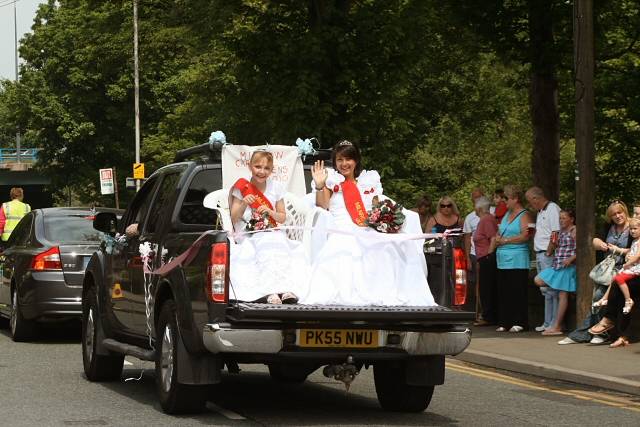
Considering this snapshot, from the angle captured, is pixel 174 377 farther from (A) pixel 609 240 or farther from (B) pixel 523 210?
(B) pixel 523 210

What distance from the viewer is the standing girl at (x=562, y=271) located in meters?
17.2

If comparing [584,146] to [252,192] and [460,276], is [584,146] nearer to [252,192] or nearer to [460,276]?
[460,276]

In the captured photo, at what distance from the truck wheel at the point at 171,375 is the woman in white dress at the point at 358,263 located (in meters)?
1.00

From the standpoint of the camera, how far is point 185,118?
144ft

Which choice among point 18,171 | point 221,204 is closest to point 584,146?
point 221,204

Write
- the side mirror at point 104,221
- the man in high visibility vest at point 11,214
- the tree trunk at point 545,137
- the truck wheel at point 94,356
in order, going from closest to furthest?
the side mirror at point 104,221 < the truck wheel at point 94,356 < the man in high visibility vest at point 11,214 < the tree trunk at point 545,137

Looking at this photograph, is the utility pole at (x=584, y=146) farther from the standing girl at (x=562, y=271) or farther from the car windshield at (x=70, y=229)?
the car windshield at (x=70, y=229)

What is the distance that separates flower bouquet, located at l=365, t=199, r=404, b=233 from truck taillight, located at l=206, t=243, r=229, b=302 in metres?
1.36

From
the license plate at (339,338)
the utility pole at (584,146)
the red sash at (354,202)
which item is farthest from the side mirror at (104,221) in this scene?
the utility pole at (584,146)

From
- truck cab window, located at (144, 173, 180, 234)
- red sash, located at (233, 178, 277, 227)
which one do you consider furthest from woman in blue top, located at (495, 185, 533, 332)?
red sash, located at (233, 178, 277, 227)

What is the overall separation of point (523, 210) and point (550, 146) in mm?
8237

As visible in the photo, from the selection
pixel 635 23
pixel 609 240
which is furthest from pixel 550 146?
pixel 609 240

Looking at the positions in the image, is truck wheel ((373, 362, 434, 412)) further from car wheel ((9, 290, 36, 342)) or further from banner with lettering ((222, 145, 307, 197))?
car wheel ((9, 290, 36, 342))

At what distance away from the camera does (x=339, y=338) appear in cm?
931
